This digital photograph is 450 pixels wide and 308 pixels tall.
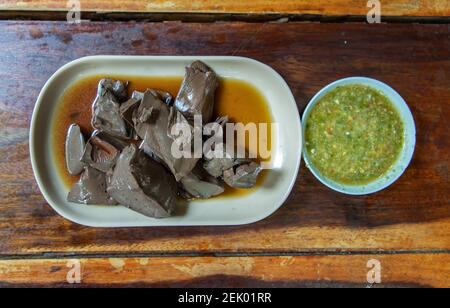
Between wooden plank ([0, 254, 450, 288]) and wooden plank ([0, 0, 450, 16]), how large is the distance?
1507 mm

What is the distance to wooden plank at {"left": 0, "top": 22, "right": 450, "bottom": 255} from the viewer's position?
8.35 ft

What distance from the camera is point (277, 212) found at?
2613 millimetres

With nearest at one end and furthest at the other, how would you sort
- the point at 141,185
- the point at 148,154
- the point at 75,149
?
the point at 141,185 → the point at 148,154 → the point at 75,149

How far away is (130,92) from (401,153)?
1.66 m

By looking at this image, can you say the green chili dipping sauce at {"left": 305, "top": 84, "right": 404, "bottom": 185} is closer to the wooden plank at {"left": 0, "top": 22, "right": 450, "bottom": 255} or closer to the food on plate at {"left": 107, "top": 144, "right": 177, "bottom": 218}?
the wooden plank at {"left": 0, "top": 22, "right": 450, "bottom": 255}

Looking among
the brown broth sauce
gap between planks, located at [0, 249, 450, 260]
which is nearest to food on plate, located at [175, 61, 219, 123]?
the brown broth sauce

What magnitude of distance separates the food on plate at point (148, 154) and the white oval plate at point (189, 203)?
7cm

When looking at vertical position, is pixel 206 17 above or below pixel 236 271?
above

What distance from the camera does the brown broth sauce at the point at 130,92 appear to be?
2574 mm

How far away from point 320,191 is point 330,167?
0.18 meters

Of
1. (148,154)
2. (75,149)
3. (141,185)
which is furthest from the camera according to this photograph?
(75,149)

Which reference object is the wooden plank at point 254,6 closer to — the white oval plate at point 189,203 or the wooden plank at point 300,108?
the wooden plank at point 300,108

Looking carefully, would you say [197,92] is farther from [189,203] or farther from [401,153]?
[401,153]

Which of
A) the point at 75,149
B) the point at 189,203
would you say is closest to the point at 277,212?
the point at 189,203
